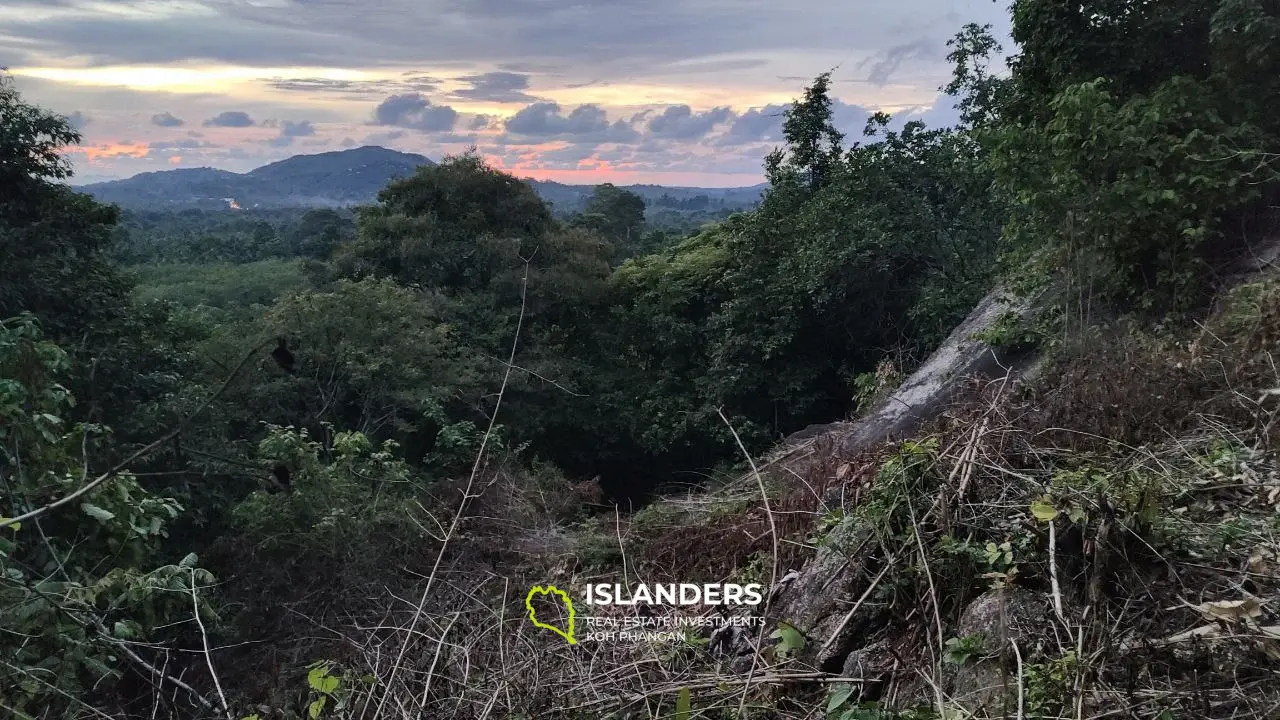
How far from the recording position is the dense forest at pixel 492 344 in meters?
3.64

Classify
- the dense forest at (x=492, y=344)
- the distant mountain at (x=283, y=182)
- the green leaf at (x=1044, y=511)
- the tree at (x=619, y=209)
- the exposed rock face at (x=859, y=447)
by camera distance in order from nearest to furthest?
1. the green leaf at (x=1044, y=511)
2. the exposed rock face at (x=859, y=447)
3. the dense forest at (x=492, y=344)
4. the tree at (x=619, y=209)
5. the distant mountain at (x=283, y=182)

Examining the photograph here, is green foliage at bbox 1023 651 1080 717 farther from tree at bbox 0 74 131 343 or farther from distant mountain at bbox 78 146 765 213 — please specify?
distant mountain at bbox 78 146 765 213

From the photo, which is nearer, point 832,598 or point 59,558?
point 832,598

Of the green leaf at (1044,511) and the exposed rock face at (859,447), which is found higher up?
the green leaf at (1044,511)

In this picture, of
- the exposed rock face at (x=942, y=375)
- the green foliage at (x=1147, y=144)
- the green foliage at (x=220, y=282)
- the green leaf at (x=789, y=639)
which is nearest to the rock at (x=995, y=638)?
the green leaf at (x=789, y=639)

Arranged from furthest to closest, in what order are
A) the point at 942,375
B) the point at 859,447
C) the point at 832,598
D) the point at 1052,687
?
1. the point at 942,375
2. the point at 859,447
3. the point at 832,598
4. the point at 1052,687

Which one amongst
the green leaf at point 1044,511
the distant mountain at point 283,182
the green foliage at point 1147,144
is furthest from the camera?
the distant mountain at point 283,182

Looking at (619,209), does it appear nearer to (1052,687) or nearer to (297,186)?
(1052,687)

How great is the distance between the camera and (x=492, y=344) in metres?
12.6

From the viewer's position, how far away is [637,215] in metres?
34.3

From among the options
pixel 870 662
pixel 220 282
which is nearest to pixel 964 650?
pixel 870 662

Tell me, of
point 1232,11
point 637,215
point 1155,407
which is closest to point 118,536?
point 1155,407

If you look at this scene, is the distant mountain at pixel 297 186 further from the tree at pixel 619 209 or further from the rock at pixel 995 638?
the rock at pixel 995 638

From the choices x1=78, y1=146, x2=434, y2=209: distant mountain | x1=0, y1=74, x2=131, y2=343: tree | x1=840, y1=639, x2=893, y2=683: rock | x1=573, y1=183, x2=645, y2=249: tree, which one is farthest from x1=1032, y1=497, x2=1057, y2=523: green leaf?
x1=78, y1=146, x2=434, y2=209: distant mountain
